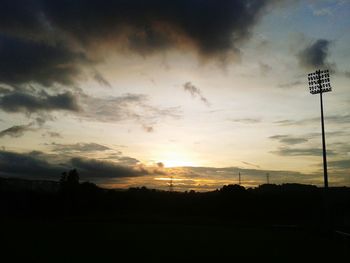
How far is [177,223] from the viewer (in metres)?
50.5

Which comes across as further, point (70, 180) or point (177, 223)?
point (70, 180)

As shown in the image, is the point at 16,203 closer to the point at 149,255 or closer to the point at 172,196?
the point at 172,196

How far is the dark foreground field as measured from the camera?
21.3 metres

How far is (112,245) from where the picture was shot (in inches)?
921

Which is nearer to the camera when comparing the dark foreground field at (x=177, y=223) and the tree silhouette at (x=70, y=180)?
the dark foreground field at (x=177, y=223)

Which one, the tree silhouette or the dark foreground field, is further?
the tree silhouette

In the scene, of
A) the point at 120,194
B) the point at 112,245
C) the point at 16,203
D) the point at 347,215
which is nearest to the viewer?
the point at 112,245

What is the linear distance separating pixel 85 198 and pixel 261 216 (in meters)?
30.6

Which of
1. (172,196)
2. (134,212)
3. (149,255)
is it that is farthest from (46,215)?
(149,255)

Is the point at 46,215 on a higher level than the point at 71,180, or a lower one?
lower

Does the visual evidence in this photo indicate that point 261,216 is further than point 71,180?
No

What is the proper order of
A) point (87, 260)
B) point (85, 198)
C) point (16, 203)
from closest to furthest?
point (87, 260) → point (16, 203) → point (85, 198)

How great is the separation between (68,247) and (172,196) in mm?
61980

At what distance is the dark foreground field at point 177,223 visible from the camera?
21.3 m
